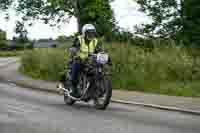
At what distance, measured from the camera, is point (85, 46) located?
13898 millimetres

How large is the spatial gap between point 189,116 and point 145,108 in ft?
6.33

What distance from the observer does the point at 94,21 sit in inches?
2336

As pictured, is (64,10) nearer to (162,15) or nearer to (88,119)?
(162,15)

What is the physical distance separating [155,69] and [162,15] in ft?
132

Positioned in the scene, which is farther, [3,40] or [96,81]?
[3,40]

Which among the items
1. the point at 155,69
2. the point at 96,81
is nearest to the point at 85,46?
the point at 96,81

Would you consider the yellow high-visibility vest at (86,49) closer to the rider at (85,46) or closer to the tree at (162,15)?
the rider at (85,46)

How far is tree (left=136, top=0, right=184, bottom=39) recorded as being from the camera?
5706 centimetres

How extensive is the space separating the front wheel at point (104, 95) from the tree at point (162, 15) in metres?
43.2

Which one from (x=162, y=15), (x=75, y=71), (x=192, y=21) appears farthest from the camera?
(x=162, y=15)

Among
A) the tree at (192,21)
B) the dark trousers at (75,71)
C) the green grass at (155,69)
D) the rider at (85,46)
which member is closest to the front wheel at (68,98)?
the dark trousers at (75,71)

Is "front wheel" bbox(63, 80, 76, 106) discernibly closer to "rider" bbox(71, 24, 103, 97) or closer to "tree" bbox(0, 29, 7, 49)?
"rider" bbox(71, 24, 103, 97)

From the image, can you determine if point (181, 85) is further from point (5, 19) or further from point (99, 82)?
point (5, 19)

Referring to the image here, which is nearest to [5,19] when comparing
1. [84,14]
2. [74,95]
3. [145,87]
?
[84,14]
